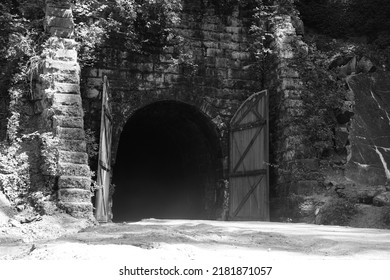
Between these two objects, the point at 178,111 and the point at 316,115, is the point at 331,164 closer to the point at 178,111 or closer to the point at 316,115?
the point at 316,115

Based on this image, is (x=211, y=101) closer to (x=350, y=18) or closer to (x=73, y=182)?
(x=73, y=182)

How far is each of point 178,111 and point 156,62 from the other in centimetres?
138

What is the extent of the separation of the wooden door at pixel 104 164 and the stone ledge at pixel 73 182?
951 millimetres

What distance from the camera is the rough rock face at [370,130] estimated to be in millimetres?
10500

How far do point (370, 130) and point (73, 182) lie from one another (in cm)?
665

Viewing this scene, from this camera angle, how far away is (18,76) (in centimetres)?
885

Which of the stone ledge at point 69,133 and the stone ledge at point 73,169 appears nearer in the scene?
the stone ledge at point 73,169

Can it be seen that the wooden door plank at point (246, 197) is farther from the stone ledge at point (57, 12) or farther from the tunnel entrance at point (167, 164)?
the stone ledge at point (57, 12)

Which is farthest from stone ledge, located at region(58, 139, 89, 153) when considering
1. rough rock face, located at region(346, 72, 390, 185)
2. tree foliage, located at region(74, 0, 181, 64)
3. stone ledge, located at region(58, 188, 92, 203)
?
rough rock face, located at region(346, 72, 390, 185)

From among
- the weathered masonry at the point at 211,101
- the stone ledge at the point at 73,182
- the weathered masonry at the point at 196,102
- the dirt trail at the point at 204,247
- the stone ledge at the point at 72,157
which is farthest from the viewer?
the weathered masonry at the point at 211,101

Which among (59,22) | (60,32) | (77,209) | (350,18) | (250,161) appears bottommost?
(77,209)

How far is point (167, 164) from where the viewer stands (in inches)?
617

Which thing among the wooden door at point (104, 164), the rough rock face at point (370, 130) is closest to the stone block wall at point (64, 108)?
the wooden door at point (104, 164)

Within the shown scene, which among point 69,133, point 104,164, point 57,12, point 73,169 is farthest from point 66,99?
point 57,12
